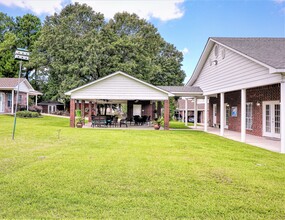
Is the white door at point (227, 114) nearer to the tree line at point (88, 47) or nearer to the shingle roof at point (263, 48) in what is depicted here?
the shingle roof at point (263, 48)

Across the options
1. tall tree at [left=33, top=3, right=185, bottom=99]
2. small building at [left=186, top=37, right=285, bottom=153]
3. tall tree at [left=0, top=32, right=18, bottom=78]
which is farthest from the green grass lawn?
tall tree at [left=0, top=32, right=18, bottom=78]

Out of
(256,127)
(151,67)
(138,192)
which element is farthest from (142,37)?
(138,192)

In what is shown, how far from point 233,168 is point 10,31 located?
155 ft

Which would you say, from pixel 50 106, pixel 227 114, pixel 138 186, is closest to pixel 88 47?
pixel 227 114

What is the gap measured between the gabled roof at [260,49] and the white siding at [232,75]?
14.4 inches

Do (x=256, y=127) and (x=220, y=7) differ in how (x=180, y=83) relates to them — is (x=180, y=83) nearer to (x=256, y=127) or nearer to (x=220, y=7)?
(x=220, y=7)

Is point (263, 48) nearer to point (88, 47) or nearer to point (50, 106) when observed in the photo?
point (88, 47)

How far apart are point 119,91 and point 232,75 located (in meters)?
8.31

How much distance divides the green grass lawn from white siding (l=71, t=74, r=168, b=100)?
33.4ft

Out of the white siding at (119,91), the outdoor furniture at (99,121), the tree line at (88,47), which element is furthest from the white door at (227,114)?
the tree line at (88,47)

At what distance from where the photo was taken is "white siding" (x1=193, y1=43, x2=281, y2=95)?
32.1ft

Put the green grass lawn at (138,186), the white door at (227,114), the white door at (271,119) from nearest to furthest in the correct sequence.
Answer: the green grass lawn at (138,186)
the white door at (271,119)
the white door at (227,114)

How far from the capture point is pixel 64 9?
32.1 m

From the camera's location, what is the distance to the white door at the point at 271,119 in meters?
12.7
